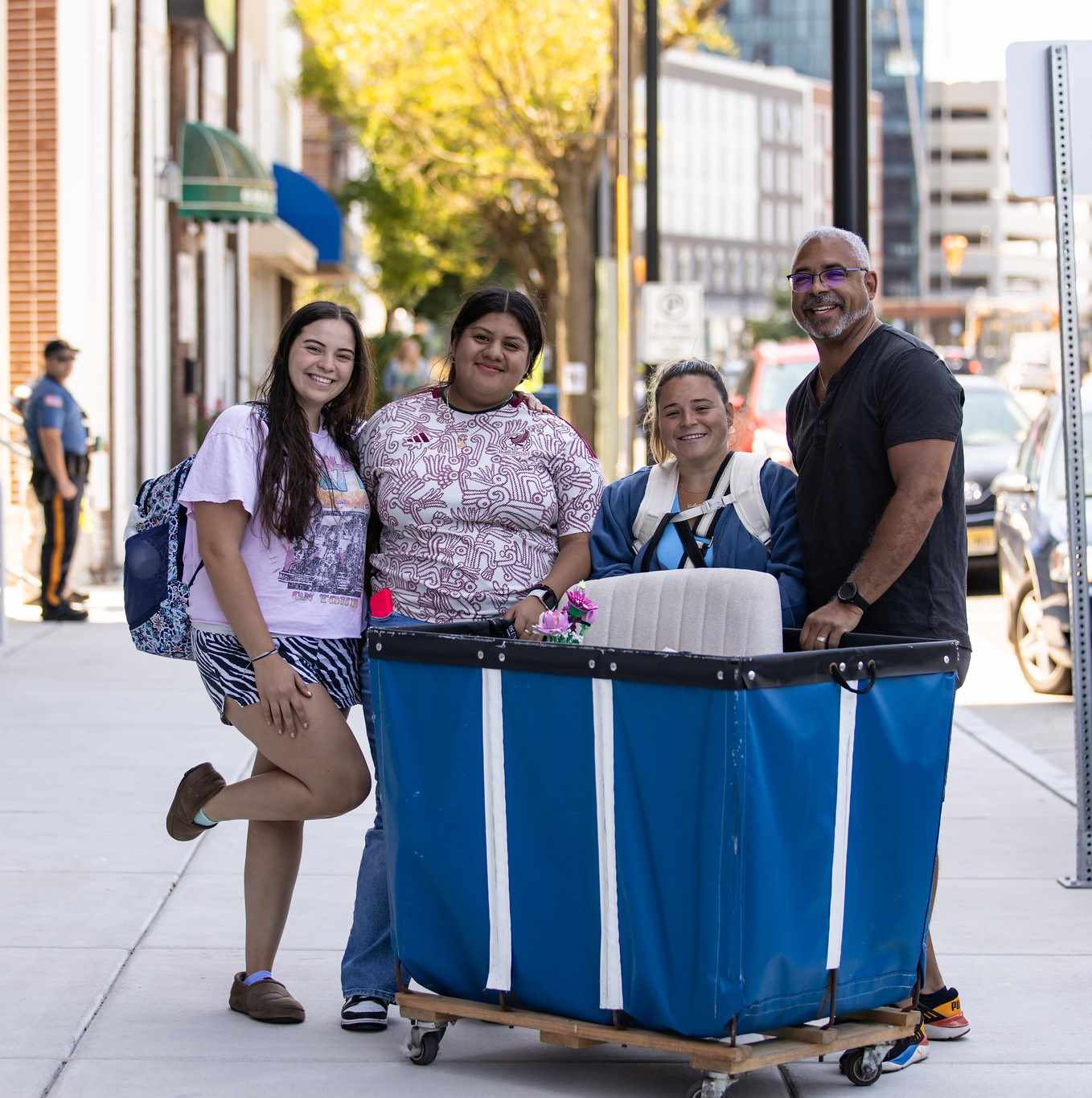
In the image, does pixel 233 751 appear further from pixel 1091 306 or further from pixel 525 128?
pixel 1091 306

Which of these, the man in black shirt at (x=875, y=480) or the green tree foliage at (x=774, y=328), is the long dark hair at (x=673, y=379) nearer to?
the man in black shirt at (x=875, y=480)

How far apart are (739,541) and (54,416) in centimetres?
918

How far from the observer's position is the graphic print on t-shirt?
4.68 m

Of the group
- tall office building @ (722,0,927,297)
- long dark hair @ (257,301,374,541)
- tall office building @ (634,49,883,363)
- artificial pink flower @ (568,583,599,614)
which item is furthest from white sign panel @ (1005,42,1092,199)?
tall office building @ (722,0,927,297)

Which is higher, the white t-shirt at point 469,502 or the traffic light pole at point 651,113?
the traffic light pole at point 651,113

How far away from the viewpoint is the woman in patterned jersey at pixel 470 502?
15.3ft

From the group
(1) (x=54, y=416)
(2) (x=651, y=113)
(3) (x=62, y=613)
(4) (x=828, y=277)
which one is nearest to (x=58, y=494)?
(1) (x=54, y=416)

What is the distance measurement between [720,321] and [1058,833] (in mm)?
146351

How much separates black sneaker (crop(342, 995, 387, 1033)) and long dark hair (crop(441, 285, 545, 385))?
4.98ft

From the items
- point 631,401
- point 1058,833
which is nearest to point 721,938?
point 1058,833

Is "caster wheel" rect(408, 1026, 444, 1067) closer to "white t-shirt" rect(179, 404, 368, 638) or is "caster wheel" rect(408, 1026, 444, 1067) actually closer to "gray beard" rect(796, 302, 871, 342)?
"white t-shirt" rect(179, 404, 368, 638)

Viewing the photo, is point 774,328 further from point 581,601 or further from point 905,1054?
point 581,601

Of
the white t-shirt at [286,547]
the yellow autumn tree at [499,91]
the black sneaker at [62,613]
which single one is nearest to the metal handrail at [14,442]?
the black sneaker at [62,613]

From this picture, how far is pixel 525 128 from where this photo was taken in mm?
30328
